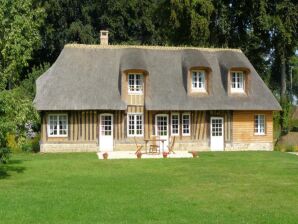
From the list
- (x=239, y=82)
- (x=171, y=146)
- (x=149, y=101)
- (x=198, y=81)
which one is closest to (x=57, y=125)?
(x=149, y=101)

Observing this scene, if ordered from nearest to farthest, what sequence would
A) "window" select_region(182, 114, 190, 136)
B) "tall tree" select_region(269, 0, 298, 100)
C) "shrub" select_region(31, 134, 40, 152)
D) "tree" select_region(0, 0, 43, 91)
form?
"tree" select_region(0, 0, 43, 91)
"shrub" select_region(31, 134, 40, 152)
"window" select_region(182, 114, 190, 136)
"tall tree" select_region(269, 0, 298, 100)

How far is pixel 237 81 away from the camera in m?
29.7

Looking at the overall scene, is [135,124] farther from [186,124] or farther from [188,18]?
[188,18]

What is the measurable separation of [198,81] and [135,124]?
14.3ft

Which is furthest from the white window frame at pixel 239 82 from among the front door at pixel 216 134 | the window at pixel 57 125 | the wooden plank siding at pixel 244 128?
the window at pixel 57 125

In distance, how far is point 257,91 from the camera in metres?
29.9

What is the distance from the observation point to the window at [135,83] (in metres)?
28.1

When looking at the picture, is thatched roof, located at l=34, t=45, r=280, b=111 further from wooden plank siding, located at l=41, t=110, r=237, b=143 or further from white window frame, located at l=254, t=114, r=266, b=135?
white window frame, located at l=254, t=114, r=266, b=135

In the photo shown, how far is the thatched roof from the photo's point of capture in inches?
1070

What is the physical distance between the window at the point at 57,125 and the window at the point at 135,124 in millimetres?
3299

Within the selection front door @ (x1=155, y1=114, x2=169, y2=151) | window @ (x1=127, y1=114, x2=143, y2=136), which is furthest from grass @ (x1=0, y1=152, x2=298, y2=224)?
front door @ (x1=155, y1=114, x2=169, y2=151)

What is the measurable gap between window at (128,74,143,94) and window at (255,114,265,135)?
22.6ft

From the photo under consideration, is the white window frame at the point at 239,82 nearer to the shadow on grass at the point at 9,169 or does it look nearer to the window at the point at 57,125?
the window at the point at 57,125

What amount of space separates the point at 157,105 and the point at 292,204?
15942 millimetres
